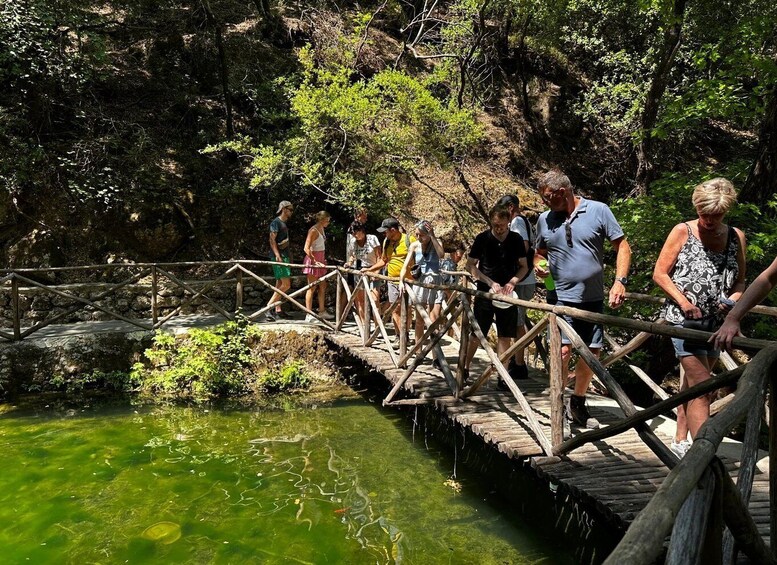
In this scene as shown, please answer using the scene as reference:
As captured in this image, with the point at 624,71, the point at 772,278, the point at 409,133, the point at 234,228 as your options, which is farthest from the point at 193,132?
the point at 772,278

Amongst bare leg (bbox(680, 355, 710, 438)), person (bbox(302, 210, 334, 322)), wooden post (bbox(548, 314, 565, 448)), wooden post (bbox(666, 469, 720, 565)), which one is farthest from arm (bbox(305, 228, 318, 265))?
wooden post (bbox(666, 469, 720, 565))

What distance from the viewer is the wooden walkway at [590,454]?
2.96 m

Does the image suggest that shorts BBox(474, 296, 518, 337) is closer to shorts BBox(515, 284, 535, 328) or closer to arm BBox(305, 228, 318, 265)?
shorts BBox(515, 284, 535, 328)

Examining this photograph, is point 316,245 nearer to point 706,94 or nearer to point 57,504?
point 57,504

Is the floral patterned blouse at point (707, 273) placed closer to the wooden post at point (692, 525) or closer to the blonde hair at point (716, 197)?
the blonde hair at point (716, 197)

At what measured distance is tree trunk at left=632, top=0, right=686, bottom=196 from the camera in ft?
30.4

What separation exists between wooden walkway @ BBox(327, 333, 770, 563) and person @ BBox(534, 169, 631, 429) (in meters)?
0.60

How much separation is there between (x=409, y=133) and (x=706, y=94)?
513 cm

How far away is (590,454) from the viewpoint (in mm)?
3686

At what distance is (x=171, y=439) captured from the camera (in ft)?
19.1

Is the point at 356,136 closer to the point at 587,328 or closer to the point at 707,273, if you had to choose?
the point at 587,328

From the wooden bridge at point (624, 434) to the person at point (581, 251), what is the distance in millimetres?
265

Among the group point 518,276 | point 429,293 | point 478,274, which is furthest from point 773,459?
point 429,293

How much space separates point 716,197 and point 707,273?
0.45m
